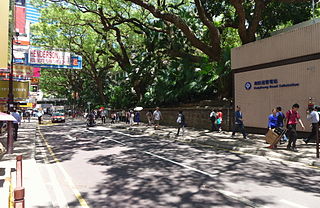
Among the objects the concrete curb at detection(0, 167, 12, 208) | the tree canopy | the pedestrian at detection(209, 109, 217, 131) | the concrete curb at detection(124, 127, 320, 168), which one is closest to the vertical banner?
the concrete curb at detection(0, 167, 12, 208)

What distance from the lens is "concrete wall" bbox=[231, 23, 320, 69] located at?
480 inches

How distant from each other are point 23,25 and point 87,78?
4053 cm

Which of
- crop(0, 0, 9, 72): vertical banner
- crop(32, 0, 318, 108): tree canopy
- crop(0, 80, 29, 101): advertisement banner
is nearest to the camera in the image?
crop(0, 0, 9, 72): vertical banner

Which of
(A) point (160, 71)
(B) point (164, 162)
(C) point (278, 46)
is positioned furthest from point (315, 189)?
(A) point (160, 71)

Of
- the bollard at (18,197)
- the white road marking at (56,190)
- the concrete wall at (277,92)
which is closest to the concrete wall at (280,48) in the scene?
the concrete wall at (277,92)

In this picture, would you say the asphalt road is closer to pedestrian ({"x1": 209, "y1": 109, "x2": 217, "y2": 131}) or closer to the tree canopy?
pedestrian ({"x1": 209, "y1": 109, "x2": 217, "y2": 131})

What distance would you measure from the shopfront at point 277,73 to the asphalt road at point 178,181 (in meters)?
5.89

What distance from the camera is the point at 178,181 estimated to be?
19.8 ft

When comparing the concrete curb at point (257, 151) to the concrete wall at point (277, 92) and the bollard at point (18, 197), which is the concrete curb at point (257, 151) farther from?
the bollard at point (18, 197)

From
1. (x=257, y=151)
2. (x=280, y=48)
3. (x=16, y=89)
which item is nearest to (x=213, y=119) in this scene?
(x=280, y=48)

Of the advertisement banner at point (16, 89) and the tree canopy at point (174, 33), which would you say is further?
the advertisement banner at point (16, 89)

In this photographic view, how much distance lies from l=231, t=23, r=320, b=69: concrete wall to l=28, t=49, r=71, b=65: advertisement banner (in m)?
12.3

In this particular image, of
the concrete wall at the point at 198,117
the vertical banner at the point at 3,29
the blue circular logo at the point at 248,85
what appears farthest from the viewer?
the concrete wall at the point at 198,117

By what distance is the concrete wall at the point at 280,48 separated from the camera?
12.2m
